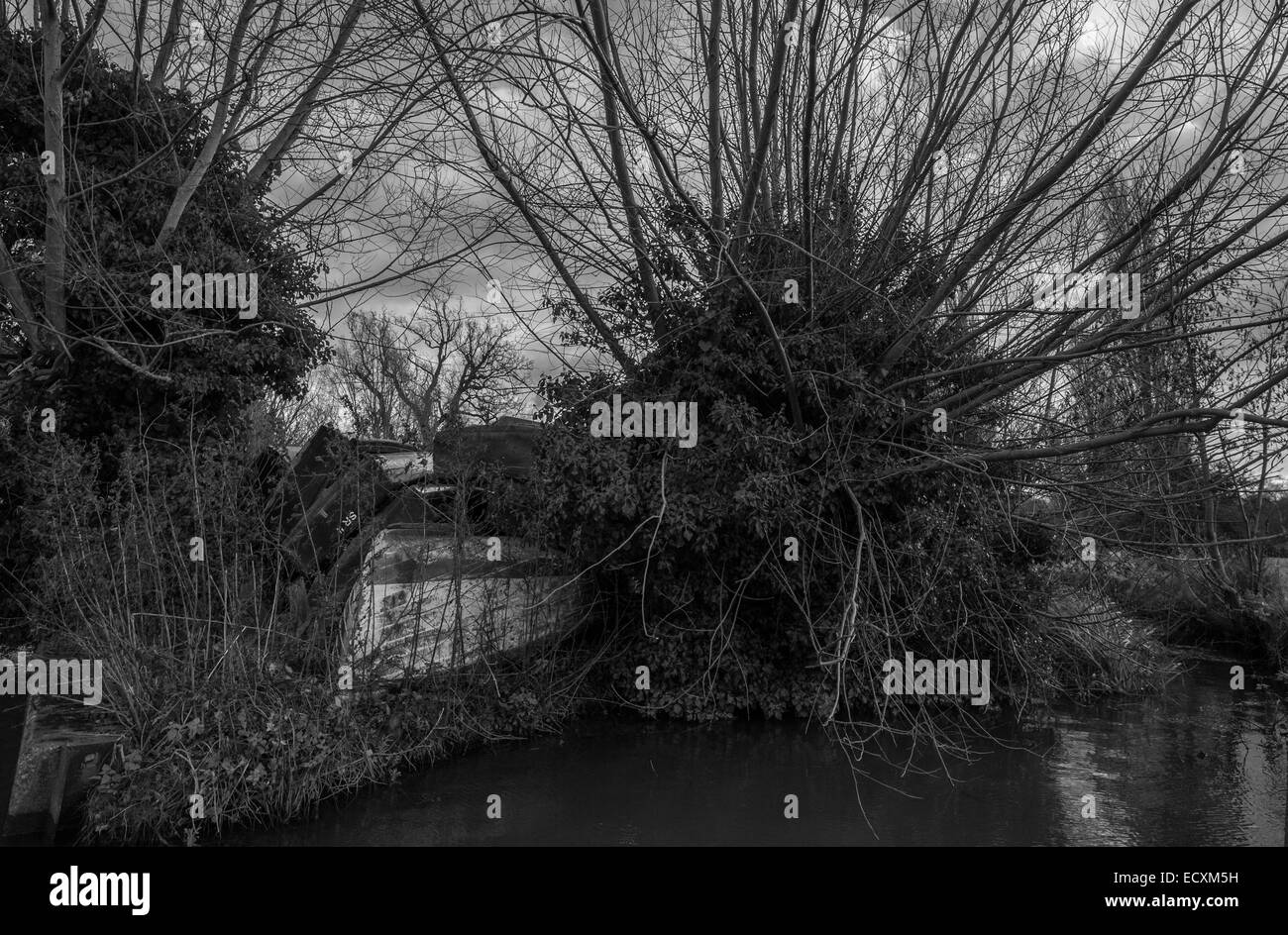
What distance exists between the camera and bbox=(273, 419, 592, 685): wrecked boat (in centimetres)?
803

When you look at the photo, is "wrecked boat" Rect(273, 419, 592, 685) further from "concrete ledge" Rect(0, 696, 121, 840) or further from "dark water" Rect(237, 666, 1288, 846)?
"concrete ledge" Rect(0, 696, 121, 840)

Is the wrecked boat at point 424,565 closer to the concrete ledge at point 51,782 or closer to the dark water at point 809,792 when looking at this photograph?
the dark water at point 809,792

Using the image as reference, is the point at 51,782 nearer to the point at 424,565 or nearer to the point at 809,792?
the point at 424,565

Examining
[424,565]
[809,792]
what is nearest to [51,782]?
[424,565]

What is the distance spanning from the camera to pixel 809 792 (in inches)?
297

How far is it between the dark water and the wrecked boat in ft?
3.34

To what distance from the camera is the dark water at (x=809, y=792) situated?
6.62 meters

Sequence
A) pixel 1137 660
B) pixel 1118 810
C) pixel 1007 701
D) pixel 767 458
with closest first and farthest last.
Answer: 1. pixel 1118 810
2. pixel 767 458
3. pixel 1007 701
4. pixel 1137 660

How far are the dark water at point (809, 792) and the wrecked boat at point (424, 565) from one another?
1018 mm
